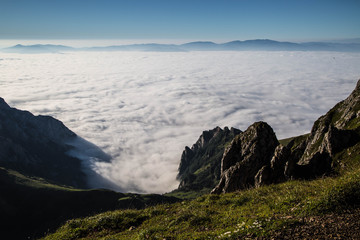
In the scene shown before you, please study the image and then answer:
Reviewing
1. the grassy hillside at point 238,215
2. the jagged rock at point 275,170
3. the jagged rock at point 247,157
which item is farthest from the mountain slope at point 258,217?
the jagged rock at point 247,157

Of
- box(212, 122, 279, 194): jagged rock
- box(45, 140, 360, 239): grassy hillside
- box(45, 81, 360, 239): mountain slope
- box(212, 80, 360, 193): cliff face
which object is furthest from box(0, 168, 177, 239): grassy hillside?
box(45, 81, 360, 239): mountain slope

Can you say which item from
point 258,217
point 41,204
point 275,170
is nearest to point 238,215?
point 258,217

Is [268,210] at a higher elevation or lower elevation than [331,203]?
lower

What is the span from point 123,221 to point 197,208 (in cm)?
611

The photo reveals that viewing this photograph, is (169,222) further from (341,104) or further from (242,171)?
(341,104)

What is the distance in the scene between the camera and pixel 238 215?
14211mm

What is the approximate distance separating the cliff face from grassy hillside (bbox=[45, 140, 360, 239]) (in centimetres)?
217

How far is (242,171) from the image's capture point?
30656 millimetres

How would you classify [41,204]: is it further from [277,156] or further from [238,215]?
[238,215]

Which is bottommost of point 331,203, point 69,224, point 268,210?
point 69,224

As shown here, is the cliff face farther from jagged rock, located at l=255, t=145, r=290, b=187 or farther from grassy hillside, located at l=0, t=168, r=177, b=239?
grassy hillside, located at l=0, t=168, r=177, b=239

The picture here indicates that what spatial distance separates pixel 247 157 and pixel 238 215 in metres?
18.3

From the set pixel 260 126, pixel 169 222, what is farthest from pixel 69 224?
pixel 260 126

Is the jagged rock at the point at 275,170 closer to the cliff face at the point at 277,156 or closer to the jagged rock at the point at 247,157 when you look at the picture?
the cliff face at the point at 277,156
